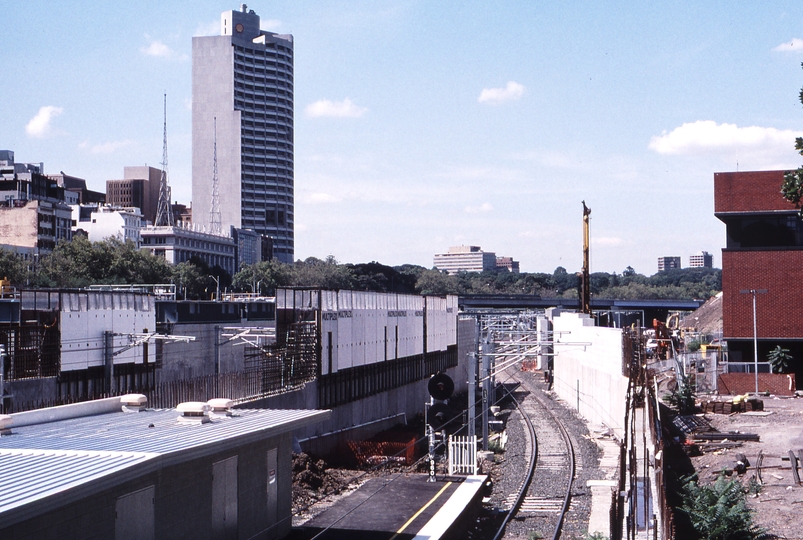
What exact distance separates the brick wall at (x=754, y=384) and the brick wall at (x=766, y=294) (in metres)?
5.21

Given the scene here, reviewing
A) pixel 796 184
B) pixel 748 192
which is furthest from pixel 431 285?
pixel 796 184

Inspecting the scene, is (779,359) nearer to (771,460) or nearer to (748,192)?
(748,192)

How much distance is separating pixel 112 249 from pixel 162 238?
6247cm

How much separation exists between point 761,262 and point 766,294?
7.04ft

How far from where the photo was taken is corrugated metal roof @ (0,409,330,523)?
1090cm

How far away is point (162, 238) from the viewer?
5792 inches

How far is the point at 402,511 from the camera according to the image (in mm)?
20281

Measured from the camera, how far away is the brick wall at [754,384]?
163ft

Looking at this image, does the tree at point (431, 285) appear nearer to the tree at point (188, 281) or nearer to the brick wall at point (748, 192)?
the tree at point (188, 281)

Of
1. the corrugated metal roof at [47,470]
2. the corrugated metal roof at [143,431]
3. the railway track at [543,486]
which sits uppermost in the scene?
the corrugated metal roof at [47,470]

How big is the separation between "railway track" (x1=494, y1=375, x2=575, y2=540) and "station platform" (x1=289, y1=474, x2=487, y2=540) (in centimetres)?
126

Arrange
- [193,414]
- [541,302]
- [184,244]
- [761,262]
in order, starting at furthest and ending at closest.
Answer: [184,244] → [541,302] → [761,262] → [193,414]

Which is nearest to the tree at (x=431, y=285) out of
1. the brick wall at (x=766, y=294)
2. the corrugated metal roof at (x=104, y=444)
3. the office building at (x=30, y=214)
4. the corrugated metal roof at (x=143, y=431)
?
the office building at (x=30, y=214)

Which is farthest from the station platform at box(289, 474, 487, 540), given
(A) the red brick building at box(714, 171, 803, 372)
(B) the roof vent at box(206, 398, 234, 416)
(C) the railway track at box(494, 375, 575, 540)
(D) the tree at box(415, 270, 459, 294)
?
(D) the tree at box(415, 270, 459, 294)
